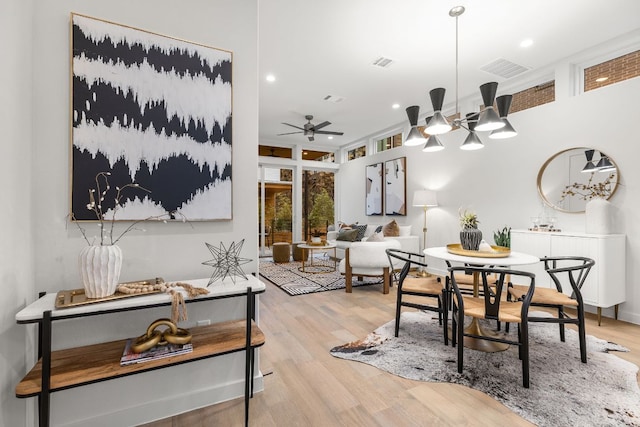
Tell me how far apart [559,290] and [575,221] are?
153 centimetres

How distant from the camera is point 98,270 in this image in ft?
→ 4.49

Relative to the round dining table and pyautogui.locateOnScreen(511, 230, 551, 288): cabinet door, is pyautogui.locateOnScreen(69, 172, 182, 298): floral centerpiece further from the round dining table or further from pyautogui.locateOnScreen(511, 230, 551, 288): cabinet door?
pyautogui.locateOnScreen(511, 230, 551, 288): cabinet door

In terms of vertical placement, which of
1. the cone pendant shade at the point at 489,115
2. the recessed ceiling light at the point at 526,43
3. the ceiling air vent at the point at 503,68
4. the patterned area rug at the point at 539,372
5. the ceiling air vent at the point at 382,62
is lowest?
the patterned area rug at the point at 539,372

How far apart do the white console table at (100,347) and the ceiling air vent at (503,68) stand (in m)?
4.30

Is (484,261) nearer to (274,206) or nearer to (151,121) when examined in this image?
(151,121)

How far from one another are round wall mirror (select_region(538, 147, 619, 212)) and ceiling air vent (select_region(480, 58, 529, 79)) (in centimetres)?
133

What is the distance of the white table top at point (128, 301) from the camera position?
3.97ft

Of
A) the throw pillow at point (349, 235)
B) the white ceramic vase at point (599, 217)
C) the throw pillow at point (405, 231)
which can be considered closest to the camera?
the white ceramic vase at point (599, 217)

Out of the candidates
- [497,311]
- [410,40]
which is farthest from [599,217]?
[410,40]

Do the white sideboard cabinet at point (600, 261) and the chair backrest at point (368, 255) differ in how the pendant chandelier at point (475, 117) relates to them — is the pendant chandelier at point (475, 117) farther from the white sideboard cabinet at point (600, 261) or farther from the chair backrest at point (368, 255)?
the chair backrest at point (368, 255)

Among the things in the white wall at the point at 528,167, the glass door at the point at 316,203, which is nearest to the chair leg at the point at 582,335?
the white wall at the point at 528,167

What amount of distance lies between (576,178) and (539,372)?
2.73m

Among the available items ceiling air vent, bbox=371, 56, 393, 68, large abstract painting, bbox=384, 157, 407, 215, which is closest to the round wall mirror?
ceiling air vent, bbox=371, 56, 393, 68

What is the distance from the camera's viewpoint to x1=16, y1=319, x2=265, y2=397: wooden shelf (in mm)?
1213
